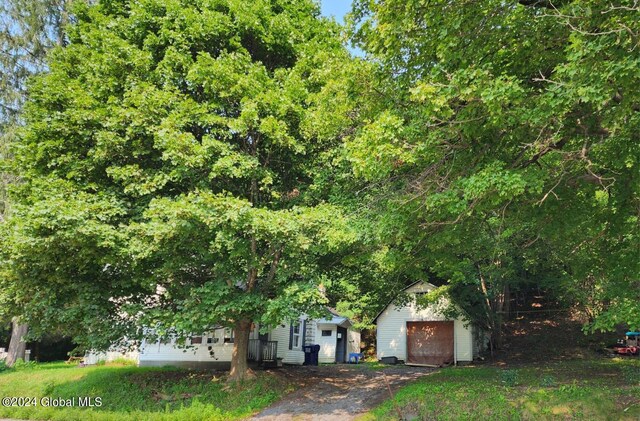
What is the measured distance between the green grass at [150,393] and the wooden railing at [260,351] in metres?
3.00

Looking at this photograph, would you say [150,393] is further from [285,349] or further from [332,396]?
[285,349]

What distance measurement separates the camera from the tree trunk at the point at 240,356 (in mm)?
13047

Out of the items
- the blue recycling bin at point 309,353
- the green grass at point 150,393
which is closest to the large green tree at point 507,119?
the green grass at point 150,393

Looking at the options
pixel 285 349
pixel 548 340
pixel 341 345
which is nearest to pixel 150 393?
pixel 285 349

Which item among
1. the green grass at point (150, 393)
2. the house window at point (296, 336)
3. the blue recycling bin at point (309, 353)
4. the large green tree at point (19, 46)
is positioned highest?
the large green tree at point (19, 46)

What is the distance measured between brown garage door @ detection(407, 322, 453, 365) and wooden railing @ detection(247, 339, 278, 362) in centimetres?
830

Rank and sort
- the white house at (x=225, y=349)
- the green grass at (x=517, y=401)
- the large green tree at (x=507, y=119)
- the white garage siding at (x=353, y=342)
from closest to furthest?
the large green tree at (x=507, y=119) → the green grass at (x=517, y=401) → the white house at (x=225, y=349) → the white garage siding at (x=353, y=342)

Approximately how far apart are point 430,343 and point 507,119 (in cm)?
1766

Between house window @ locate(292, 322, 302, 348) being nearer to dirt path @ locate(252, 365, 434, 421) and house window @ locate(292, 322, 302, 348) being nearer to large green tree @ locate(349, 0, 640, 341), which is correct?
dirt path @ locate(252, 365, 434, 421)

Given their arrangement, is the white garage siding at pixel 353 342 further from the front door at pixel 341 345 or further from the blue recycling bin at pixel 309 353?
the blue recycling bin at pixel 309 353

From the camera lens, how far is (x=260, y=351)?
17.9 m

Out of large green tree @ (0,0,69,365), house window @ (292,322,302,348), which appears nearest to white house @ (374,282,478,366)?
house window @ (292,322,302,348)

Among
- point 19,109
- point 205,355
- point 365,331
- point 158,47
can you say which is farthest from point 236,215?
point 365,331

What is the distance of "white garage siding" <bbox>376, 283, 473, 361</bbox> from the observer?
21089 mm
